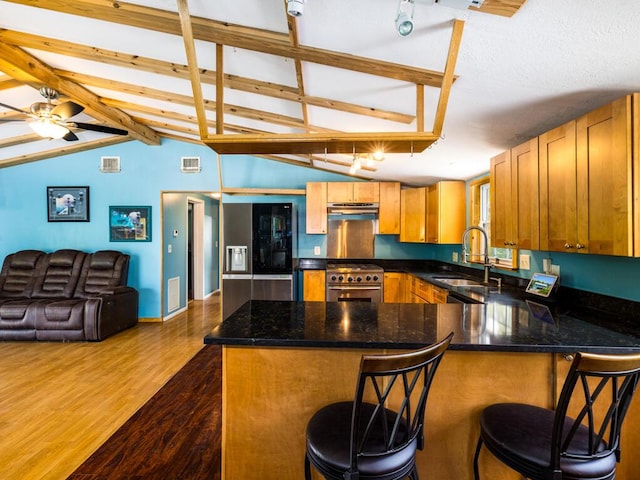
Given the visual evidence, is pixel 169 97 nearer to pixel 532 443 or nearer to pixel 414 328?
pixel 414 328

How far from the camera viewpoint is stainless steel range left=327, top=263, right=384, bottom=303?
165 inches

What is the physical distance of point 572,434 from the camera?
1000 mm

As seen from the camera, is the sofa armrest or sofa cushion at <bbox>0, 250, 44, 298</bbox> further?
sofa cushion at <bbox>0, 250, 44, 298</bbox>

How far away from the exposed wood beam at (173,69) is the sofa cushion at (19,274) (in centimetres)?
332

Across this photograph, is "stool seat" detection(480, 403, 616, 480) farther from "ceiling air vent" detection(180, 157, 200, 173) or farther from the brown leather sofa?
"ceiling air vent" detection(180, 157, 200, 173)

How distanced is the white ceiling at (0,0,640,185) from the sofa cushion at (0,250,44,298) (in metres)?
3.06

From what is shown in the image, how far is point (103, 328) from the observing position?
3965 millimetres

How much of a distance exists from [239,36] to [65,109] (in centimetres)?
213

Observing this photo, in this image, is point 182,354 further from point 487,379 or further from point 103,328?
point 487,379

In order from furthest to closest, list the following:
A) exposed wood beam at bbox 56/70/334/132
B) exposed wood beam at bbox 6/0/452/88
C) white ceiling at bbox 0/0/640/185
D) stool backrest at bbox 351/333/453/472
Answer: exposed wood beam at bbox 56/70/334/132 < exposed wood beam at bbox 6/0/452/88 < white ceiling at bbox 0/0/640/185 < stool backrest at bbox 351/333/453/472

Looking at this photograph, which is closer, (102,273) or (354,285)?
(354,285)

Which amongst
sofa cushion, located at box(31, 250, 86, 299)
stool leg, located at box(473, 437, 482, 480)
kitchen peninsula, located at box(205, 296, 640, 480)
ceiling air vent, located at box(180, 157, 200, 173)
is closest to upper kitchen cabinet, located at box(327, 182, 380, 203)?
ceiling air vent, located at box(180, 157, 200, 173)

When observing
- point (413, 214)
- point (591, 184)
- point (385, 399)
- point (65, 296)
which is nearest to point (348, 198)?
point (413, 214)

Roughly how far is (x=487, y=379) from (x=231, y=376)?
1.20 m
